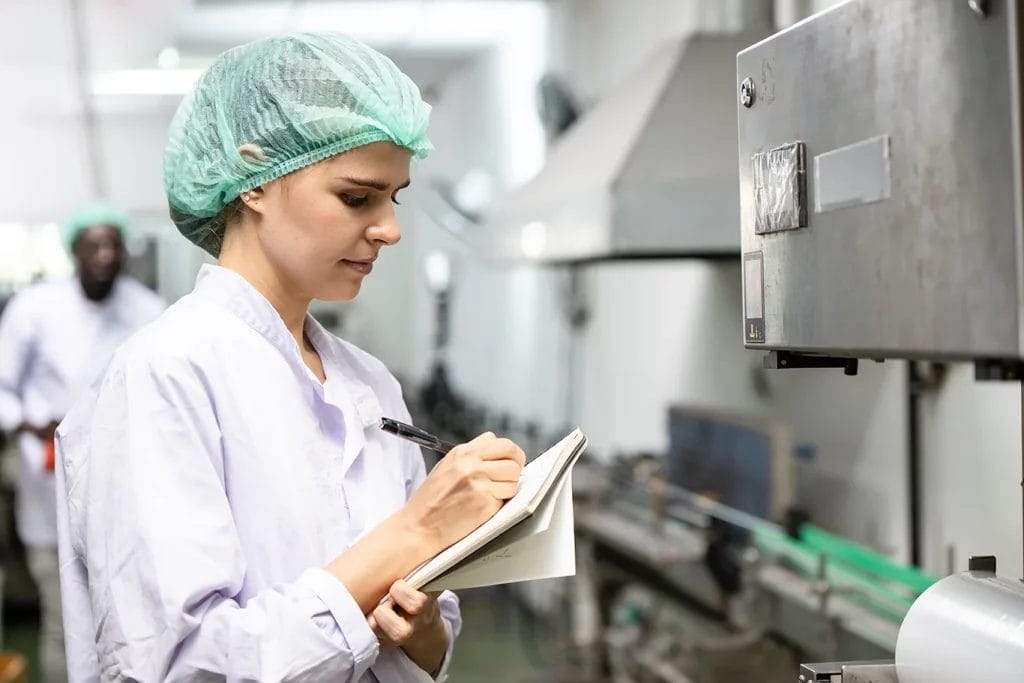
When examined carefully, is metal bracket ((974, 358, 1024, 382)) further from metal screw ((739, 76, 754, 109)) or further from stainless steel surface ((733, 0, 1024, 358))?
metal screw ((739, 76, 754, 109))

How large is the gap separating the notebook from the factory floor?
2.79 meters

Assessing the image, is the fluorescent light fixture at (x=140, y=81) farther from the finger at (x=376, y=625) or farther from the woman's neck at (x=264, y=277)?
the finger at (x=376, y=625)

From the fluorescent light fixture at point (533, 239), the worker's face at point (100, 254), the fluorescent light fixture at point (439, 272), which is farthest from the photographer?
the fluorescent light fixture at point (439, 272)

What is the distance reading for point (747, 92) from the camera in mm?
1084

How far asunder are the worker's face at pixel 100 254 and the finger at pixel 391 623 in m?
2.55

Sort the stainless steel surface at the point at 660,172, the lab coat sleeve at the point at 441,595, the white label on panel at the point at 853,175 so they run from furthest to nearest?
the stainless steel surface at the point at 660,172 → the lab coat sleeve at the point at 441,595 → the white label on panel at the point at 853,175

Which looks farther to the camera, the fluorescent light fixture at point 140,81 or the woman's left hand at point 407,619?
the fluorescent light fixture at point 140,81

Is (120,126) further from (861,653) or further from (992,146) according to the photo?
(992,146)

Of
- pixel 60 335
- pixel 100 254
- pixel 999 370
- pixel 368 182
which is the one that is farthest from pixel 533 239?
pixel 999 370

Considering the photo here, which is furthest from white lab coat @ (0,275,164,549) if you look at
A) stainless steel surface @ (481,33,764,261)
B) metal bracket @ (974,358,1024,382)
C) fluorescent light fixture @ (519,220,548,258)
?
metal bracket @ (974,358,1024,382)

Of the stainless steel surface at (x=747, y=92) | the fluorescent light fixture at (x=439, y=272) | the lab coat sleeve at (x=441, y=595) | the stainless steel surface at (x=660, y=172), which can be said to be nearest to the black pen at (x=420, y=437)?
the lab coat sleeve at (x=441, y=595)

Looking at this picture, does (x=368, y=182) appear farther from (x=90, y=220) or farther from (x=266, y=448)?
(x=90, y=220)

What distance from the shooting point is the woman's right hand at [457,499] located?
1.04 meters

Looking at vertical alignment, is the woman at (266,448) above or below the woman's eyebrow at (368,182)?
below
